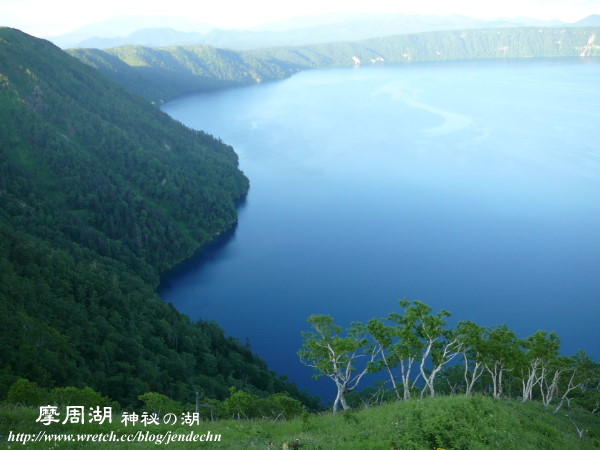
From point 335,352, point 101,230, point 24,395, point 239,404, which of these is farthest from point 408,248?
point 24,395

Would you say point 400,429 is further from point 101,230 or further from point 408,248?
point 101,230

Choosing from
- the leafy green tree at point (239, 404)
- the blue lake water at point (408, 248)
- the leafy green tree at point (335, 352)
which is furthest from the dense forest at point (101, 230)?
the leafy green tree at point (335, 352)

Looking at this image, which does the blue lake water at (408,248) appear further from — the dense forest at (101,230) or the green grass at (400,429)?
the green grass at (400,429)

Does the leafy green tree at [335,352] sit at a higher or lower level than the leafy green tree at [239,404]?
higher

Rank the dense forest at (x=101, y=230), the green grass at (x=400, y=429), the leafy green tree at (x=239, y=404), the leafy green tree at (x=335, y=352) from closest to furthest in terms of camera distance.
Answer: the green grass at (x=400, y=429) → the leafy green tree at (x=335, y=352) → the leafy green tree at (x=239, y=404) → the dense forest at (x=101, y=230)

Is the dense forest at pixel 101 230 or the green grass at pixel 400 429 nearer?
the green grass at pixel 400 429

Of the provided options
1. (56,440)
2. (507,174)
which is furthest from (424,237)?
(56,440)

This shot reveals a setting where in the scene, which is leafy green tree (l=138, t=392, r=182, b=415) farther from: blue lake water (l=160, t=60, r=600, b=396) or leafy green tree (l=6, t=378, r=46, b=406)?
blue lake water (l=160, t=60, r=600, b=396)

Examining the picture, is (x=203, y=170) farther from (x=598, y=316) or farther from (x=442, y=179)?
(x=598, y=316)
